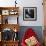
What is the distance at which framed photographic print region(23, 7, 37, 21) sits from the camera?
5.86 m

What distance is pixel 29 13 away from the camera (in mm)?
5898

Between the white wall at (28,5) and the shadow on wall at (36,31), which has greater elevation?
the white wall at (28,5)

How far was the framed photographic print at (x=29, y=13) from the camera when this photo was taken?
5.86m

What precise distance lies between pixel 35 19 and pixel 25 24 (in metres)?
0.42

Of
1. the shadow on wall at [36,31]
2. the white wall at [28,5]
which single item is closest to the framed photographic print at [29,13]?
the white wall at [28,5]

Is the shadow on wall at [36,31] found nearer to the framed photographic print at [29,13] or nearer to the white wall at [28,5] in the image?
the white wall at [28,5]

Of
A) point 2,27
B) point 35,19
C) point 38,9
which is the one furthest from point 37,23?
point 2,27

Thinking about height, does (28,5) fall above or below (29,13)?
above

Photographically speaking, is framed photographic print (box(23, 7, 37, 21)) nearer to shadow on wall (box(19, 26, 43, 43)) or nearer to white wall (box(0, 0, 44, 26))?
white wall (box(0, 0, 44, 26))

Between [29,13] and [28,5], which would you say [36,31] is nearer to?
[29,13]

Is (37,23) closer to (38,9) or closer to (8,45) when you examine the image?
(38,9)

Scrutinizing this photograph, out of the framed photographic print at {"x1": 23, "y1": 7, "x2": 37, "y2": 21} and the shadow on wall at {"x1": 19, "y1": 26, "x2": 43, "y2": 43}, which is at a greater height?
the framed photographic print at {"x1": 23, "y1": 7, "x2": 37, "y2": 21}

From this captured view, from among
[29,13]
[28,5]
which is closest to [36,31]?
[29,13]

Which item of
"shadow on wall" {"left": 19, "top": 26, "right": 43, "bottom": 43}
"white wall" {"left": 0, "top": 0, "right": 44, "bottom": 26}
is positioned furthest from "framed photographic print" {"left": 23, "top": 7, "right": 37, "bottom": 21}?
"shadow on wall" {"left": 19, "top": 26, "right": 43, "bottom": 43}
